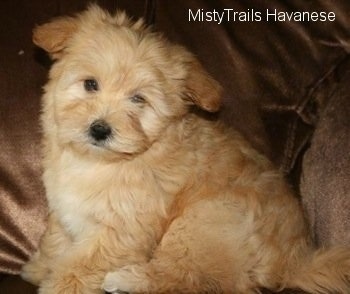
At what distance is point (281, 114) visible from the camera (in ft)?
6.70

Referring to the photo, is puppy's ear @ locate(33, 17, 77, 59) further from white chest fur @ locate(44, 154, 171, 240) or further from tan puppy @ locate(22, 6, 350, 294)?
white chest fur @ locate(44, 154, 171, 240)

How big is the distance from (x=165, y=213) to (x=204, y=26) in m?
0.63

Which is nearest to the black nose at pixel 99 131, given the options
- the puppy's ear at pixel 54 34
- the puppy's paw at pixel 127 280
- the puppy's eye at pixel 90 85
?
the puppy's eye at pixel 90 85

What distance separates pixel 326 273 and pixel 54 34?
92 cm

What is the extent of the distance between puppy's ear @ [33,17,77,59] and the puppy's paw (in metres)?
0.60

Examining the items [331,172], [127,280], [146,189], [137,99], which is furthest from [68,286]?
[331,172]

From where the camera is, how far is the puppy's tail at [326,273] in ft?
5.41

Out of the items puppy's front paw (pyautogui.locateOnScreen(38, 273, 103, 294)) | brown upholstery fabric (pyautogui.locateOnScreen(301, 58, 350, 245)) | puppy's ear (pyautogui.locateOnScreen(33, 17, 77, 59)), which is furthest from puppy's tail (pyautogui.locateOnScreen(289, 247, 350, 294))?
puppy's ear (pyautogui.locateOnScreen(33, 17, 77, 59))

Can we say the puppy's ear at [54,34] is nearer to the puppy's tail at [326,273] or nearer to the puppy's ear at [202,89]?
the puppy's ear at [202,89]

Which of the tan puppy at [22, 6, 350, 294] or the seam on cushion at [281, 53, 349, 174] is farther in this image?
the seam on cushion at [281, 53, 349, 174]

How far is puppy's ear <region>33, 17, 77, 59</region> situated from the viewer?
1.68 meters

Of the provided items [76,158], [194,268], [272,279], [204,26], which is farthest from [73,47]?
[272,279]

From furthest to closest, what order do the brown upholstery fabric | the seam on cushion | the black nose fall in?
the seam on cushion → the brown upholstery fabric → the black nose

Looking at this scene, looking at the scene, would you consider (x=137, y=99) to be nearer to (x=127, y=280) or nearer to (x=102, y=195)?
(x=102, y=195)
